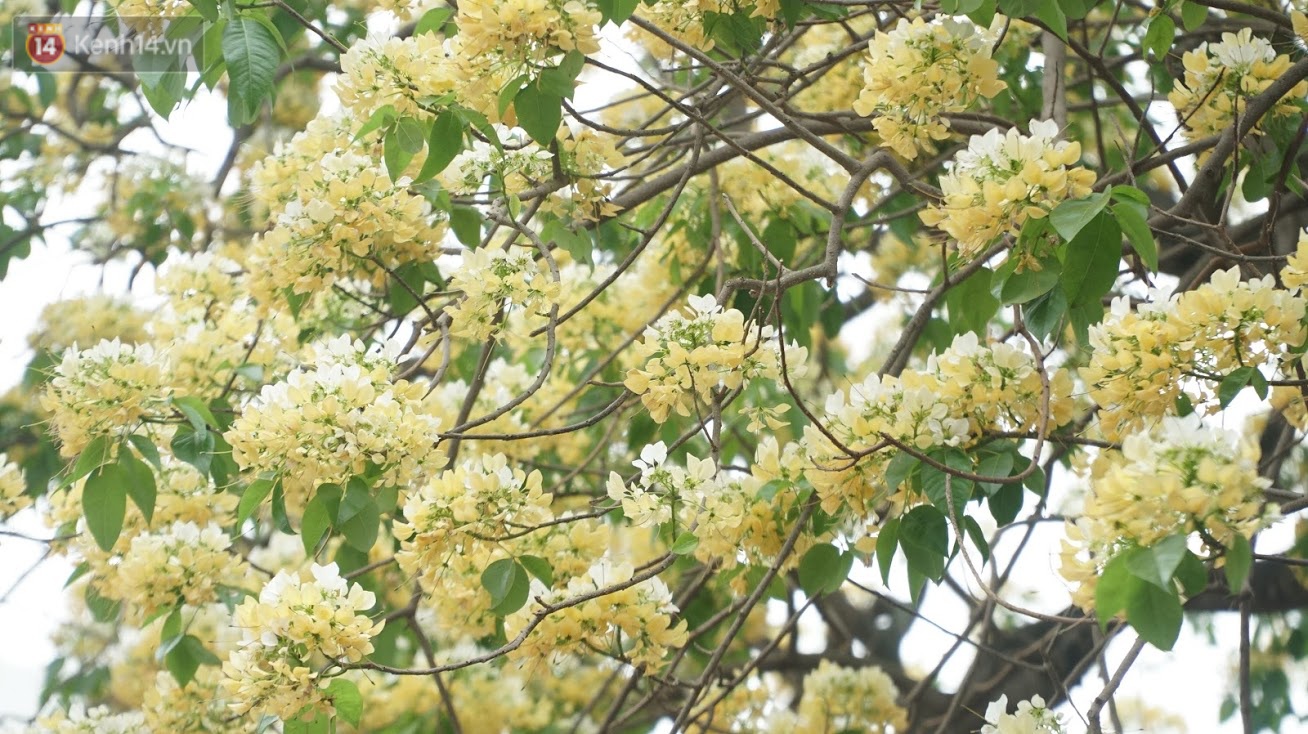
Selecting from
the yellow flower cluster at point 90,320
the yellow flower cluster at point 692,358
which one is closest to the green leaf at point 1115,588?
the yellow flower cluster at point 692,358

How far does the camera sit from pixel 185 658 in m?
2.43

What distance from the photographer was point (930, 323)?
3107 millimetres

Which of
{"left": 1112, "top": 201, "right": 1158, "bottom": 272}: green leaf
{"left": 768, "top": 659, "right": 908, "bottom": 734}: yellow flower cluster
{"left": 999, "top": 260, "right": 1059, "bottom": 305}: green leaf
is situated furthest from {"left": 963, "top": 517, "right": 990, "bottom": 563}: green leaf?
Answer: {"left": 768, "top": 659, "right": 908, "bottom": 734}: yellow flower cluster

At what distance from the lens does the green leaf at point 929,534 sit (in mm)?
1708

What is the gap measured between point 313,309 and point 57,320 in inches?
73.5

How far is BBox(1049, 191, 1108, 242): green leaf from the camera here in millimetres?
1473

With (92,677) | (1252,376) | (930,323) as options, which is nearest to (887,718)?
(930,323)

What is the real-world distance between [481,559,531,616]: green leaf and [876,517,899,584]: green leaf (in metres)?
0.58

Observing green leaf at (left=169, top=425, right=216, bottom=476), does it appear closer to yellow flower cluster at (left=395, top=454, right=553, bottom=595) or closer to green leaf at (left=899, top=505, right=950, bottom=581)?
yellow flower cluster at (left=395, top=454, right=553, bottom=595)

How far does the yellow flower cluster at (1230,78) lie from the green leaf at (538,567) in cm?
126

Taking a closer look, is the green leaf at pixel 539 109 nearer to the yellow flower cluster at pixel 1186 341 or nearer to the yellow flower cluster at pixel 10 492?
the yellow flower cluster at pixel 1186 341

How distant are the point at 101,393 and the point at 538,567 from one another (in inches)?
31.3

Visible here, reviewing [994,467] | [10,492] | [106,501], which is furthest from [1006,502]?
[10,492]

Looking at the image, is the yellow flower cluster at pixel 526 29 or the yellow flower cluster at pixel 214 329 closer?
the yellow flower cluster at pixel 526 29
